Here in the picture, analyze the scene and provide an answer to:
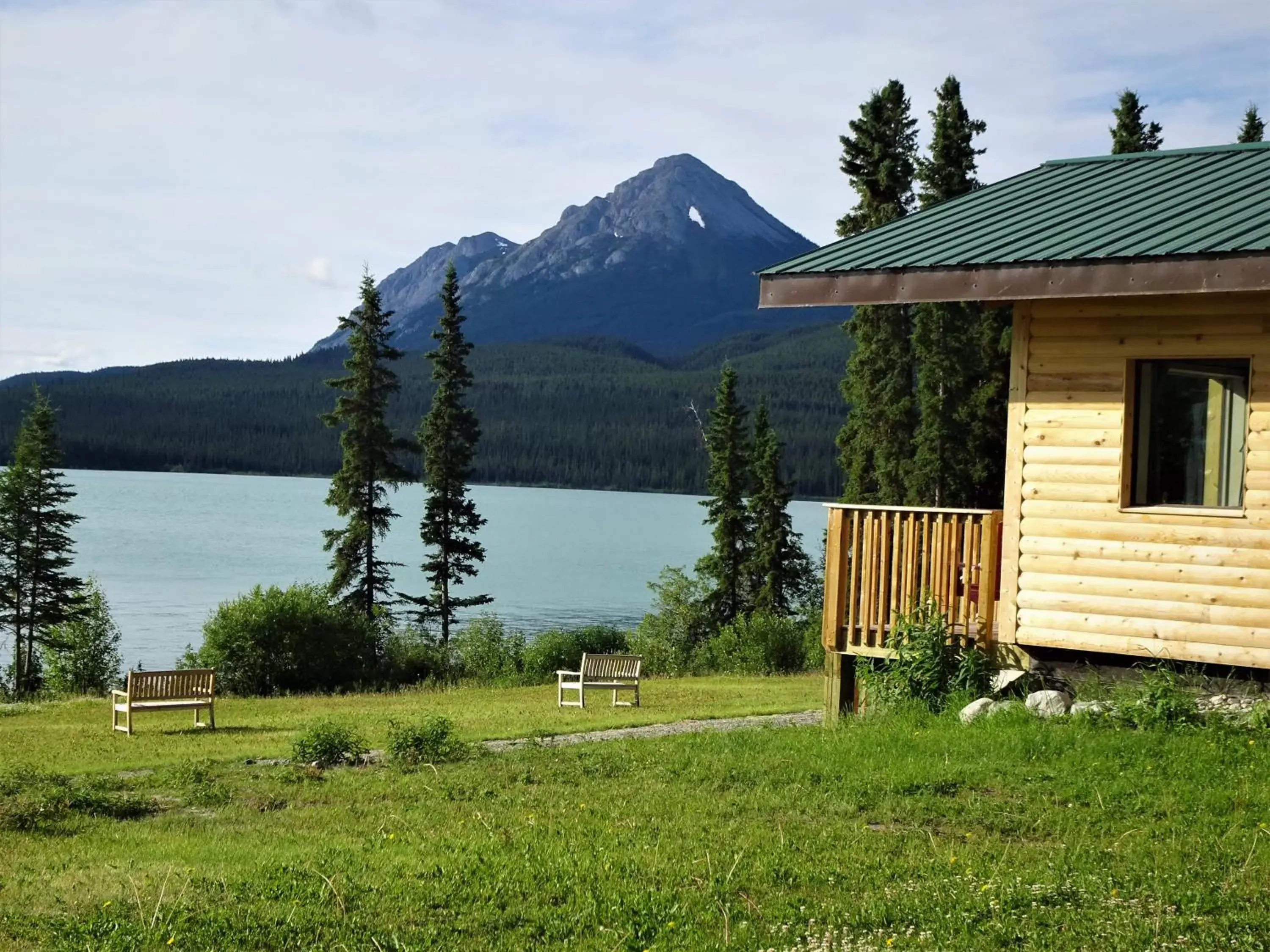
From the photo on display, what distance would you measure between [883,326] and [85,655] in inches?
1178

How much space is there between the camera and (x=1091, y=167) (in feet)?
48.7

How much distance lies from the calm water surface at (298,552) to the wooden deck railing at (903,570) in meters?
40.6

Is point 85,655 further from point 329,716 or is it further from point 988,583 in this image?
point 988,583

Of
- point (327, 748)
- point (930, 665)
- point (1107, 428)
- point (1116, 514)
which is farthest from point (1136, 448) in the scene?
point (327, 748)

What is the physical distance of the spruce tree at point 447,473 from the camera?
4762 cm

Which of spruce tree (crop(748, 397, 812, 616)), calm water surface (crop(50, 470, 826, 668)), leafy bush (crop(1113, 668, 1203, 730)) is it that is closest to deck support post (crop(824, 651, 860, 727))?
leafy bush (crop(1113, 668, 1203, 730))

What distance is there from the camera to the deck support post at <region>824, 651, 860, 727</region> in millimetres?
13812

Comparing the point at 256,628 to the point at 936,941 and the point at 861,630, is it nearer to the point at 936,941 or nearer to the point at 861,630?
the point at 861,630

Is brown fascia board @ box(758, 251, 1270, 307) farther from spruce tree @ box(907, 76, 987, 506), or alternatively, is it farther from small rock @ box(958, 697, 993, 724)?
spruce tree @ box(907, 76, 987, 506)

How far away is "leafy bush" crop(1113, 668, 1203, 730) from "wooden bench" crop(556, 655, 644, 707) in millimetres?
11637

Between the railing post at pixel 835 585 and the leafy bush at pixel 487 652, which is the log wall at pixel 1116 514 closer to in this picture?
the railing post at pixel 835 585

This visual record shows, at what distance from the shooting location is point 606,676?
2247cm

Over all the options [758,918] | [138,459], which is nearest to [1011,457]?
[758,918]

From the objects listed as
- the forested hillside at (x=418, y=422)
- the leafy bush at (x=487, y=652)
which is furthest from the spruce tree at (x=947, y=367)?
the forested hillside at (x=418, y=422)
